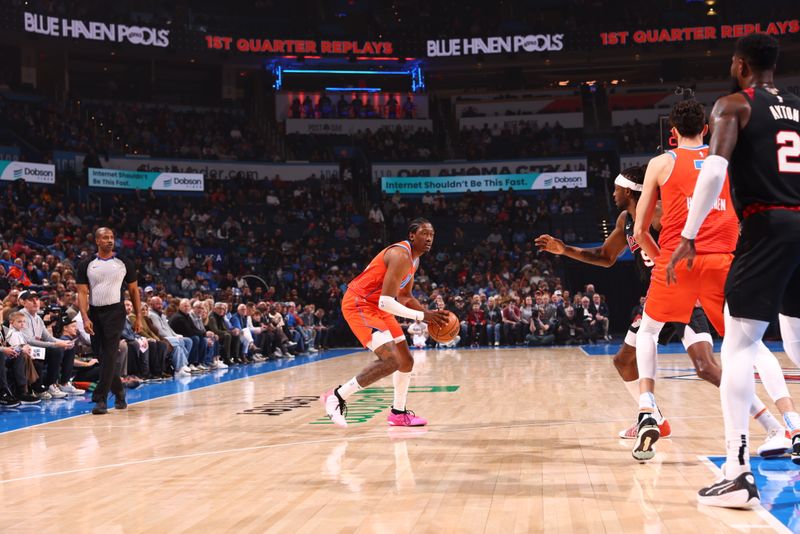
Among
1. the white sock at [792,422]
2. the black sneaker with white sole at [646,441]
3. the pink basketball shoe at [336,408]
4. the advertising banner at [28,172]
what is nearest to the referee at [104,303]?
the pink basketball shoe at [336,408]

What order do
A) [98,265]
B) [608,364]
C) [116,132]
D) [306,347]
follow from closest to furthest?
[98,265], [608,364], [306,347], [116,132]

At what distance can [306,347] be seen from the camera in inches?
846

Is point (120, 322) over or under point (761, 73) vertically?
under

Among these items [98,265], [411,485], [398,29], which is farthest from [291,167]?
[411,485]

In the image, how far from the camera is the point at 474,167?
33.1m

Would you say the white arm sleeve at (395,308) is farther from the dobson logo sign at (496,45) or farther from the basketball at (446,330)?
the dobson logo sign at (496,45)

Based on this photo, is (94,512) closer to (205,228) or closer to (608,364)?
(608,364)

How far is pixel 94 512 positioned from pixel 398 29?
35157 millimetres

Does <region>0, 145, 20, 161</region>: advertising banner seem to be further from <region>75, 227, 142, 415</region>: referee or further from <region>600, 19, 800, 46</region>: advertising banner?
<region>600, 19, 800, 46</region>: advertising banner

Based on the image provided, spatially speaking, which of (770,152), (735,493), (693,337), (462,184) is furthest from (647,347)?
(462,184)

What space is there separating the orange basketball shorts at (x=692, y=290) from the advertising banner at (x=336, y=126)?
30805 millimetres

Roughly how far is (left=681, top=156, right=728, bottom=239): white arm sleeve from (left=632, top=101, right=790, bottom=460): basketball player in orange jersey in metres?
1.43

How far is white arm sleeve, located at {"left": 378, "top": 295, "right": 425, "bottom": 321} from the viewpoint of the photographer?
22.8 feet

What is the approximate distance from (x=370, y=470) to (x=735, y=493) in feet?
7.08
